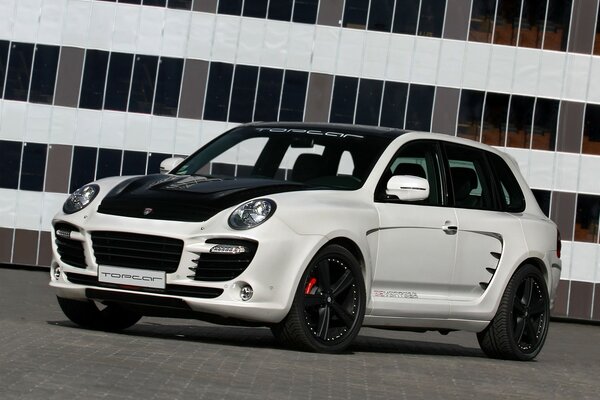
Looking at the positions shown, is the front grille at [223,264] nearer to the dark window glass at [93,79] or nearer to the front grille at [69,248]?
the front grille at [69,248]

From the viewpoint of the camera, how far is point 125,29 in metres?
47.6

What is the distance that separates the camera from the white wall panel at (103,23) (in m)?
47.5

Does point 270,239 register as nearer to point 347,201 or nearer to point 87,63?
point 347,201

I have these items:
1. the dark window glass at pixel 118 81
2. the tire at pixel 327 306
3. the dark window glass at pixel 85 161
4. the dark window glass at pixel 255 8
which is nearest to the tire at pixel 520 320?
the tire at pixel 327 306

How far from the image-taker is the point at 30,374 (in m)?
8.29

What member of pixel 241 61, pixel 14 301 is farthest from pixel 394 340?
pixel 241 61

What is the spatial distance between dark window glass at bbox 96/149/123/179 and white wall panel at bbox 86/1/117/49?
3.25m

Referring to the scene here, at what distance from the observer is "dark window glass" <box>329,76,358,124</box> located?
156 feet

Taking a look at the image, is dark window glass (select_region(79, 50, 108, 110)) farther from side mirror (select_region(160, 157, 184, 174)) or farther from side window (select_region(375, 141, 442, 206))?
side window (select_region(375, 141, 442, 206))

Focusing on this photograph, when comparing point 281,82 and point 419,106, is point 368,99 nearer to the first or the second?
point 419,106

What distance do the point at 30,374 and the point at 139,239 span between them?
98.5 inches

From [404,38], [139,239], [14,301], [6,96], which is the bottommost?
[14,301]

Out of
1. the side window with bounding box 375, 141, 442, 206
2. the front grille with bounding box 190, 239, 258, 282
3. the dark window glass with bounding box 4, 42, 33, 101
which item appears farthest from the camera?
the dark window glass with bounding box 4, 42, 33, 101

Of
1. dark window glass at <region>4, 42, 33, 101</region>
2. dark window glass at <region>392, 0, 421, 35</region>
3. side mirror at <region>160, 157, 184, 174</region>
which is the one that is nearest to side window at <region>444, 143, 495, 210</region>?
side mirror at <region>160, 157, 184, 174</region>
